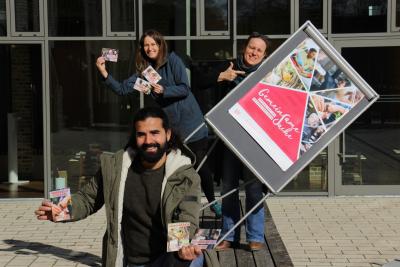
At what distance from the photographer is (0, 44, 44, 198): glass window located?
10859 mm

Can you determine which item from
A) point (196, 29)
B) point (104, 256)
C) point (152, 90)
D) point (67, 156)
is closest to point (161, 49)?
point (152, 90)

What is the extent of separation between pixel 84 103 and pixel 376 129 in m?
4.08

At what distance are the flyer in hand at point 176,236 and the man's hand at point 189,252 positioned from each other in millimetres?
45

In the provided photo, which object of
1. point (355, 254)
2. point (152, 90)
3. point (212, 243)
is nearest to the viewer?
point (212, 243)

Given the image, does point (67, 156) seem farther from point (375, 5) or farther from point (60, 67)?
point (375, 5)

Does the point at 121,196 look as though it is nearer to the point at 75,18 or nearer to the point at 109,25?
the point at 109,25

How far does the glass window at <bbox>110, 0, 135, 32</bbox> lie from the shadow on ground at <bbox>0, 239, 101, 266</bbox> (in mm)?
3468

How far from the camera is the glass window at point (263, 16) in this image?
924 cm

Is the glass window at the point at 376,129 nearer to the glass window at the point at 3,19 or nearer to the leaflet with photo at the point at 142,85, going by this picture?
the leaflet with photo at the point at 142,85

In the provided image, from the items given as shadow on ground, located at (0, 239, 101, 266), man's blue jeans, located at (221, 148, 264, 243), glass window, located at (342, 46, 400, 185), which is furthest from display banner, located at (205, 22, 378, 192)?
glass window, located at (342, 46, 400, 185)

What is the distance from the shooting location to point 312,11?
9344mm

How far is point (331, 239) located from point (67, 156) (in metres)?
4.16

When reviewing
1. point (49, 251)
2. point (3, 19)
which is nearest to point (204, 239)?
point (49, 251)

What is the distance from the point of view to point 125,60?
9.27 meters
